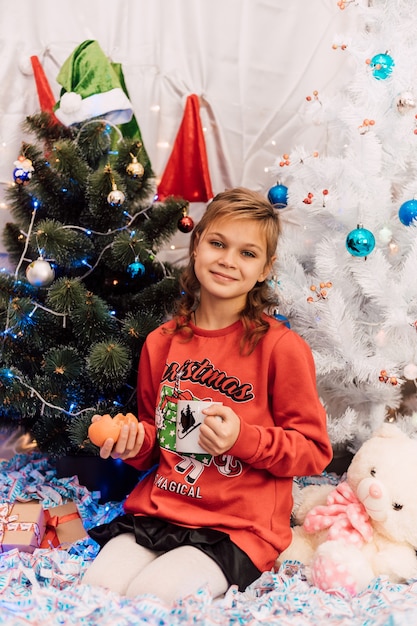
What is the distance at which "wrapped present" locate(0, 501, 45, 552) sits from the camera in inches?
54.9

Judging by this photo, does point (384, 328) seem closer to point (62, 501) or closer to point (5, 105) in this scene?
point (62, 501)

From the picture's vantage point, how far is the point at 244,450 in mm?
1177

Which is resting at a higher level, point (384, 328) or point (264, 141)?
point (264, 141)

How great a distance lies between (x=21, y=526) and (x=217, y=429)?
64 cm

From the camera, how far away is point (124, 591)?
3.82 ft

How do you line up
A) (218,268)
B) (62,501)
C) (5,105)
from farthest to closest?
(5,105)
(62,501)
(218,268)

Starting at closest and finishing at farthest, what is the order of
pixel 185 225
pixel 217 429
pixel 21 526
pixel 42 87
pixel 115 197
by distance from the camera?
pixel 217 429
pixel 21 526
pixel 115 197
pixel 185 225
pixel 42 87

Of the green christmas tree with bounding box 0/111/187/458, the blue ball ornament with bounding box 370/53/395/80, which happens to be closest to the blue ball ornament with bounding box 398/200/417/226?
the blue ball ornament with bounding box 370/53/395/80

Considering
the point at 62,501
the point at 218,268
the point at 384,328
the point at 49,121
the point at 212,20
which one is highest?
the point at 212,20

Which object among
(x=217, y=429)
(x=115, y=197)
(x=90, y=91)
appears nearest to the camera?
(x=217, y=429)

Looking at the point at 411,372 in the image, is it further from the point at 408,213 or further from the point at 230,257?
the point at 230,257

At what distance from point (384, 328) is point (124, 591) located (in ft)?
3.02

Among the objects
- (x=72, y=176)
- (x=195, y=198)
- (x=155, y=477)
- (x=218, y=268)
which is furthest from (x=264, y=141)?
Answer: (x=155, y=477)

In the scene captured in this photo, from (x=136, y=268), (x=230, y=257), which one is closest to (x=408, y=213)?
(x=230, y=257)
